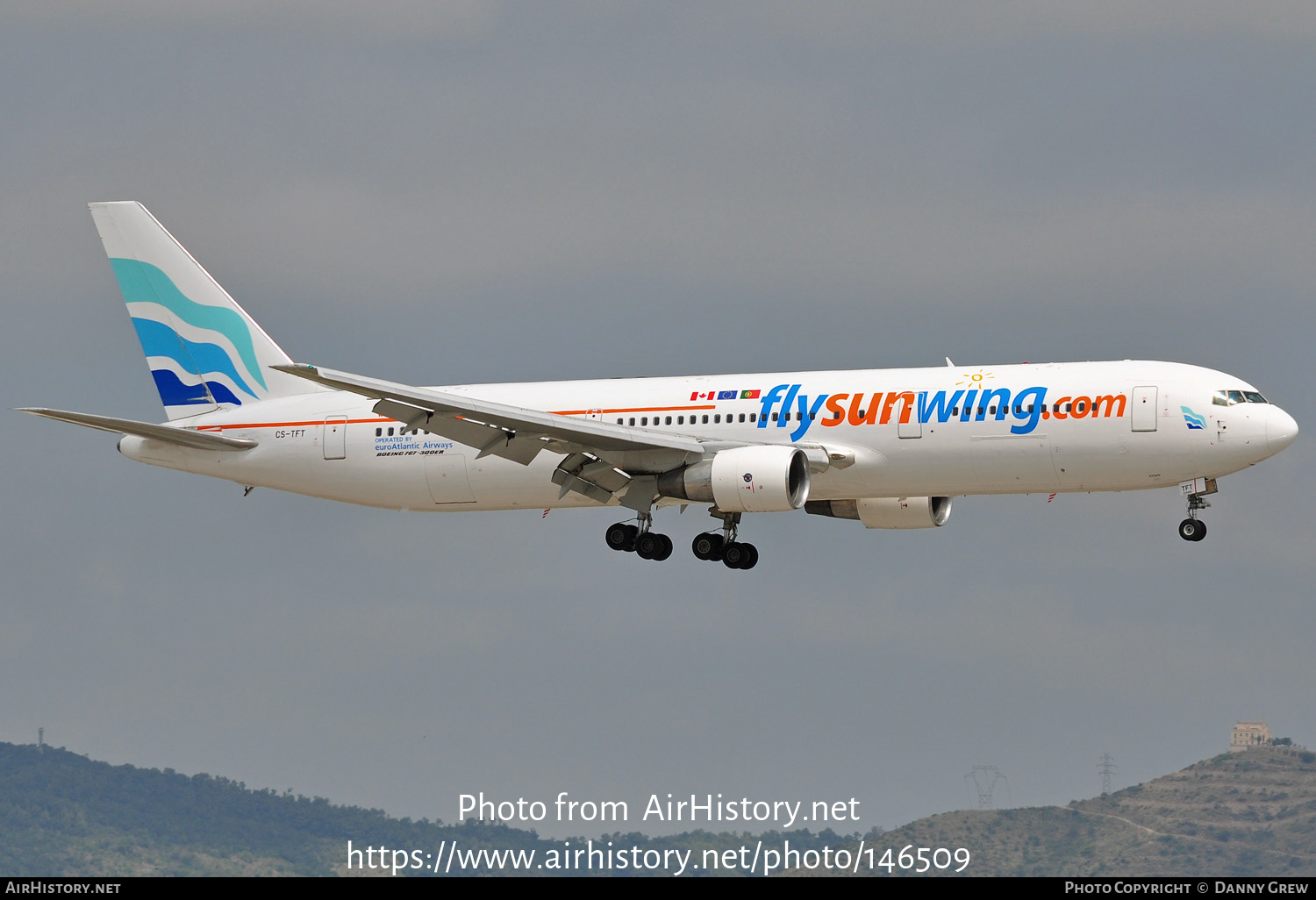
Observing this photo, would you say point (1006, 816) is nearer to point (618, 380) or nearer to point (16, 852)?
point (16, 852)

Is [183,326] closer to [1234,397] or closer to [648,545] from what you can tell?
[648,545]

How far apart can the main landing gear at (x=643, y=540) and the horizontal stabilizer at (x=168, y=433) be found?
1334 centimetres

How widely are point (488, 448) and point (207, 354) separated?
13.6 meters

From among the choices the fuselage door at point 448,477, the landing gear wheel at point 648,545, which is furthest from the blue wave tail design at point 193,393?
the landing gear wheel at point 648,545

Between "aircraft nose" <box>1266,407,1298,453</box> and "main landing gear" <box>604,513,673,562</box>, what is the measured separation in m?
18.9

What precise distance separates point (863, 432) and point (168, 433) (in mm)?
23560

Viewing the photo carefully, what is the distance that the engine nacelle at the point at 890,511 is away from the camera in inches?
2419

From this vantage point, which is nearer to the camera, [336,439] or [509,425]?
[509,425]

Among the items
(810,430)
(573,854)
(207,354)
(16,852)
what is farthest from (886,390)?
(16,852)

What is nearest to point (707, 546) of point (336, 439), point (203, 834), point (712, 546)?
point (712, 546)

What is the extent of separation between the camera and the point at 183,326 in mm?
66062

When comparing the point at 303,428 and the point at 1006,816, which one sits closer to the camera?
the point at 303,428
